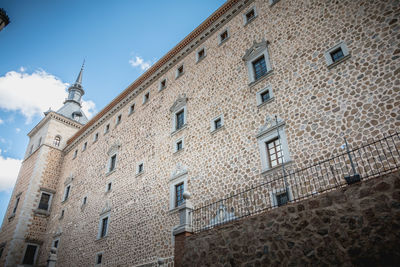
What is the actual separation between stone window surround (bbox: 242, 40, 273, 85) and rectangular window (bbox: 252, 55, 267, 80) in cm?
11

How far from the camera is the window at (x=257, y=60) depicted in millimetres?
12727

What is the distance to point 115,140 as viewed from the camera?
2016 cm

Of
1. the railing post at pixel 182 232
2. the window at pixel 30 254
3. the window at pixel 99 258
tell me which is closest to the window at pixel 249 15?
the railing post at pixel 182 232

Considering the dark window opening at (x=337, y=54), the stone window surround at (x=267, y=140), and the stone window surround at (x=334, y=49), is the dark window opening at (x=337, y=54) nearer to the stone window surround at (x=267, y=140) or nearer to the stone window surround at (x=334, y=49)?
the stone window surround at (x=334, y=49)

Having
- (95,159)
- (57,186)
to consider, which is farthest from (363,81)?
(57,186)

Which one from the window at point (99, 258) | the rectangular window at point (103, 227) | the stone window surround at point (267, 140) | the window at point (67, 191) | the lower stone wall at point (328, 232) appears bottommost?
the lower stone wall at point (328, 232)

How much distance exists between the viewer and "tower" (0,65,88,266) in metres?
21.3

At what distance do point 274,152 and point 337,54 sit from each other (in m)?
4.03

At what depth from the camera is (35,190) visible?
2366cm

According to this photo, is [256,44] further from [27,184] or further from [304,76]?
[27,184]

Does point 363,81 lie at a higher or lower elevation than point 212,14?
lower

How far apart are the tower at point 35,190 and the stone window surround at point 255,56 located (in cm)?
1942

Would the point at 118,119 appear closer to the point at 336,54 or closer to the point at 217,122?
the point at 217,122

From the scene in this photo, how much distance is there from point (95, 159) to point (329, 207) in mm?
18040
